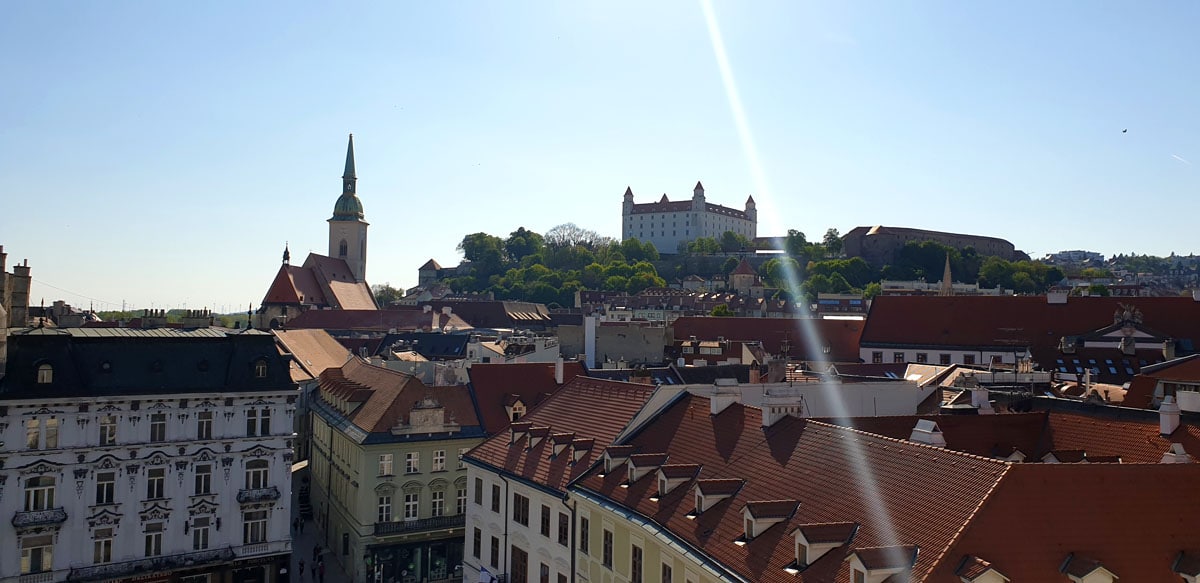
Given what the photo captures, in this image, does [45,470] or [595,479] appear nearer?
[595,479]

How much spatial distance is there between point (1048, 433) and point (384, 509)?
76.0ft

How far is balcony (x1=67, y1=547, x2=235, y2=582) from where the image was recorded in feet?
101

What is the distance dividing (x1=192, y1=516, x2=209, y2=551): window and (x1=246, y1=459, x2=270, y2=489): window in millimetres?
1815

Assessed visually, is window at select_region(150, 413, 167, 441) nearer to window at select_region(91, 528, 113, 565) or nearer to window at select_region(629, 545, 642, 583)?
window at select_region(91, 528, 113, 565)

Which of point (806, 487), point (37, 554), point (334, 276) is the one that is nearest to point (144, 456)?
point (37, 554)

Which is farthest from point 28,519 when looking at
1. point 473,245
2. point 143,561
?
point 473,245

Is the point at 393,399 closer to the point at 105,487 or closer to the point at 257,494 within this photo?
the point at 257,494

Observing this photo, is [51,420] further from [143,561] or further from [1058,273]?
[1058,273]

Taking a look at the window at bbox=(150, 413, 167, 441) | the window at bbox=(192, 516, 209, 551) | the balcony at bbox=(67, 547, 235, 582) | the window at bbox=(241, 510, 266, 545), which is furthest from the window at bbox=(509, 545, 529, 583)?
the window at bbox=(150, 413, 167, 441)

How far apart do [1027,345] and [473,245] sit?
140 metres

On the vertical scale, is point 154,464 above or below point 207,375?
below

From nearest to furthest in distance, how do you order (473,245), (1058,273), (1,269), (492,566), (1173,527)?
(1173,527)
(492,566)
(1,269)
(1058,273)
(473,245)

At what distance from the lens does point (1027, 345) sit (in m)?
59.2

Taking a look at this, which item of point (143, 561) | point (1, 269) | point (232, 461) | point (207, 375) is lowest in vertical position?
point (143, 561)
